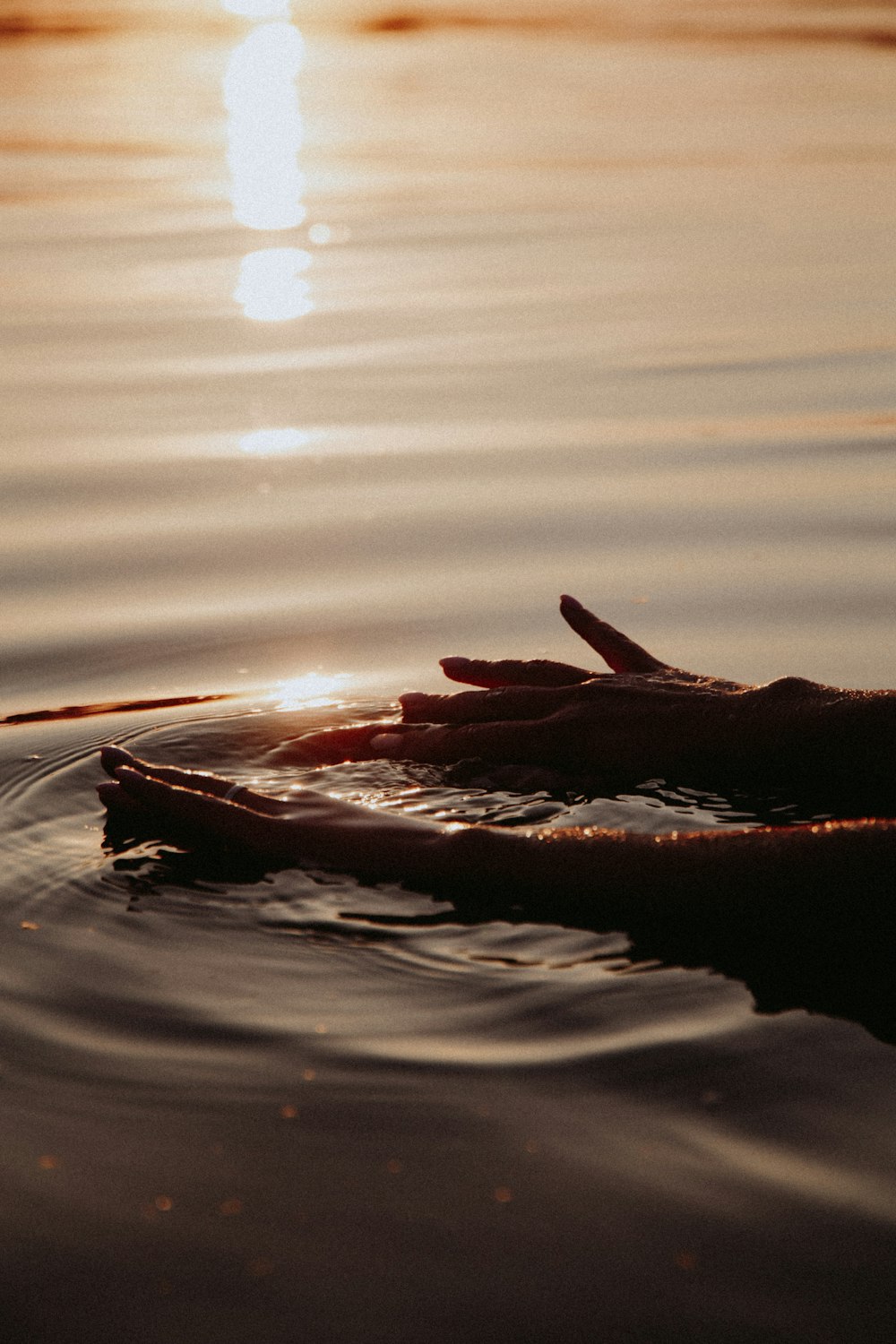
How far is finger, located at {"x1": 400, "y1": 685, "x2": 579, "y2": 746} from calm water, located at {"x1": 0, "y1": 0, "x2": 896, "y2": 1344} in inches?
9.3

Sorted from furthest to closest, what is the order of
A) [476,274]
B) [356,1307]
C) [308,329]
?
[476,274] → [308,329] → [356,1307]

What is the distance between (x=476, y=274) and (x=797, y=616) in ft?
17.1

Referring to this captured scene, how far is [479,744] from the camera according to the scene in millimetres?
3182

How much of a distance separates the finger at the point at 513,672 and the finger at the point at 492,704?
0.30 ft

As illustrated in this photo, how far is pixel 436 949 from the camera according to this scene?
2.44 m

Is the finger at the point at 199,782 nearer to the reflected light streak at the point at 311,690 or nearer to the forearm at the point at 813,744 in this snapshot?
the reflected light streak at the point at 311,690

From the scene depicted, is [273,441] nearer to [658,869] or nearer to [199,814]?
[199,814]

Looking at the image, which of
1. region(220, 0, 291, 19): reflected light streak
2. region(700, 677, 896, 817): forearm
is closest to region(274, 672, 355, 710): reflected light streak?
region(700, 677, 896, 817): forearm

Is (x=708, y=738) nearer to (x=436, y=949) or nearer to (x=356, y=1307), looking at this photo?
(x=436, y=949)

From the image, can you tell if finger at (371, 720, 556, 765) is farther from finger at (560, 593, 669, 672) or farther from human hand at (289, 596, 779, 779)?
finger at (560, 593, 669, 672)

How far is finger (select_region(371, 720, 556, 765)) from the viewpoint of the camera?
316 cm

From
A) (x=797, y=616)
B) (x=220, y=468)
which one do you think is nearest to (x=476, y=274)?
(x=220, y=468)

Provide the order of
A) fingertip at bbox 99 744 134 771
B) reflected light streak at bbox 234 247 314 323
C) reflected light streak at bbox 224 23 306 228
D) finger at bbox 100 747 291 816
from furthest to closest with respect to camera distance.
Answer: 1. reflected light streak at bbox 224 23 306 228
2. reflected light streak at bbox 234 247 314 323
3. fingertip at bbox 99 744 134 771
4. finger at bbox 100 747 291 816

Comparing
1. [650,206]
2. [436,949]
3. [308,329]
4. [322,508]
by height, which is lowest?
[436,949]
